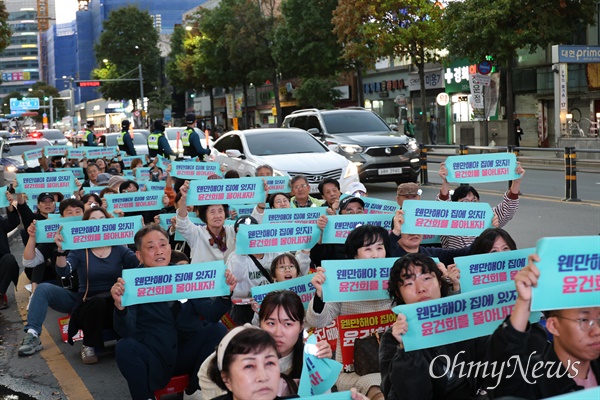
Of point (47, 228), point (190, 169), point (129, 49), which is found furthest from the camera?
point (129, 49)

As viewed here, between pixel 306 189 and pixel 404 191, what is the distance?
5.58 feet

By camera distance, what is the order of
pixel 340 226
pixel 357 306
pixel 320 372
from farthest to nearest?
pixel 340 226 < pixel 357 306 < pixel 320 372

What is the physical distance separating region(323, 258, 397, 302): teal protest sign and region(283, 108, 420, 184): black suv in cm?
1422

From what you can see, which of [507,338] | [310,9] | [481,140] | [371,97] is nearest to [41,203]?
[507,338]

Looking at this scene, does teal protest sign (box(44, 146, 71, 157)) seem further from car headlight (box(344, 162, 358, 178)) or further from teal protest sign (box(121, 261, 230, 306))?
teal protest sign (box(121, 261, 230, 306))

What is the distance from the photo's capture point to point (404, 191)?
27.3 feet

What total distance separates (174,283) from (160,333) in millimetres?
377

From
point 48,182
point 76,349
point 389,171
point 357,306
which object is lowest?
point 76,349

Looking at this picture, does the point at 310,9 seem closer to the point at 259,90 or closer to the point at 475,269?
the point at 259,90

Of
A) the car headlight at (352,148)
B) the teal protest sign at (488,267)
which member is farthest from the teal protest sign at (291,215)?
the car headlight at (352,148)

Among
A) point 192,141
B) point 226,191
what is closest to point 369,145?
point 192,141

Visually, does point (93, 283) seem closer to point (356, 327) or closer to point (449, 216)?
point (356, 327)

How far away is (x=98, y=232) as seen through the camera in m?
7.66
